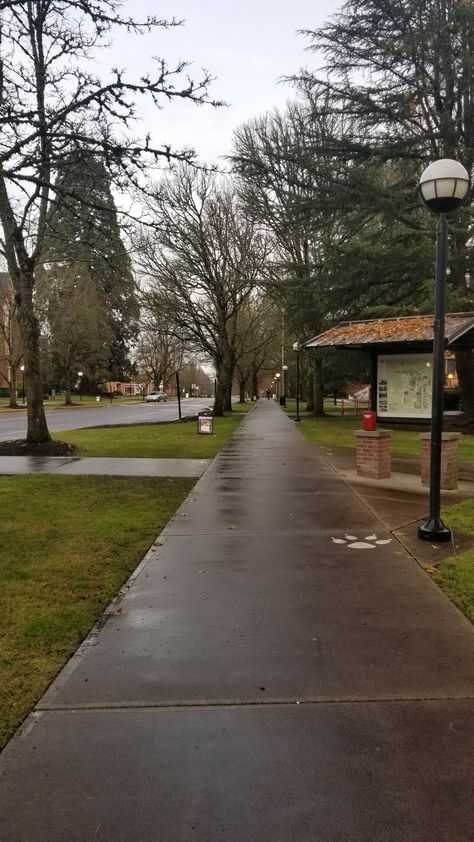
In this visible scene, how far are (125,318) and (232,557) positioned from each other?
6657cm

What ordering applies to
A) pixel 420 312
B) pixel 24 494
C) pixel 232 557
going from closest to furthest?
pixel 232 557, pixel 24 494, pixel 420 312

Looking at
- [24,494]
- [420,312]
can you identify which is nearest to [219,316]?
[420,312]

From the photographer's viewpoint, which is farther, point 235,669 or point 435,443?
point 435,443

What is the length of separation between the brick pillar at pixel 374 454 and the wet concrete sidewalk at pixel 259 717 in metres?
4.62

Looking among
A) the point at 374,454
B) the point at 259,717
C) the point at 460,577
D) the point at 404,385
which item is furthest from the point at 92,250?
the point at 404,385

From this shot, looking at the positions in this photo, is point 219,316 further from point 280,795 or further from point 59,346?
point 280,795

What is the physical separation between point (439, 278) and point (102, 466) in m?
7.71

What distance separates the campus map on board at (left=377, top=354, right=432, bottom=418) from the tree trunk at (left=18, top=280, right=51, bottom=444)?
1266cm

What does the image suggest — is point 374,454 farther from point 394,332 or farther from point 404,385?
point 404,385

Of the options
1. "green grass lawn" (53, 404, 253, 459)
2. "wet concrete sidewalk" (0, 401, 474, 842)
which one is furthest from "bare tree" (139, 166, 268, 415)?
"wet concrete sidewalk" (0, 401, 474, 842)

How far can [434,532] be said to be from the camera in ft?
19.6

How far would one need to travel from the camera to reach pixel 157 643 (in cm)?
361

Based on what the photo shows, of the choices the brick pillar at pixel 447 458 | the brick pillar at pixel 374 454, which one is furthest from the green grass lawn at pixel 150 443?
the brick pillar at pixel 447 458

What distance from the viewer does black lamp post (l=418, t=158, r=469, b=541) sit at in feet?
19.0
